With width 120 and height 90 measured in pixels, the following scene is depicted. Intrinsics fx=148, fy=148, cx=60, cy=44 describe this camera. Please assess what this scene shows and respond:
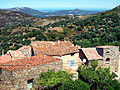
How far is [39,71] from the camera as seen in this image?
1463 cm

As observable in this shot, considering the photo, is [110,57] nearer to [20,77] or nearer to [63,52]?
[63,52]

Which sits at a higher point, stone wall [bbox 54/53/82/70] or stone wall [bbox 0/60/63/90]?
stone wall [bbox 0/60/63/90]

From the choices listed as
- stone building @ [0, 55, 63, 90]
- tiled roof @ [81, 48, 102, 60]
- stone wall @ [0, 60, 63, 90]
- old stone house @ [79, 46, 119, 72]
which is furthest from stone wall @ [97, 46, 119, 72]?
stone wall @ [0, 60, 63, 90]

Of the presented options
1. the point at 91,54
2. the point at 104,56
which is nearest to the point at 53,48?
the point at 91,54

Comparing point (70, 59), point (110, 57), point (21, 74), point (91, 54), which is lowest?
point (110, 57)

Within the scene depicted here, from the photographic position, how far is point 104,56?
82.3 ft

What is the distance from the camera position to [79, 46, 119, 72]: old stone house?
982 inches

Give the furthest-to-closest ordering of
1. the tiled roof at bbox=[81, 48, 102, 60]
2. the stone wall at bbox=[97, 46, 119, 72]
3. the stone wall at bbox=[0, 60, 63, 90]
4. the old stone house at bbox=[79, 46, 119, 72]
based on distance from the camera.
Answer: the stone wall at bbox=[97, 46, 119, 72], the old stone house at bbox=[79, 46, 119, 72], the tiled roof at bbox=[81, 48, 102, 60], the stone wall at bbox=[0, 60, 63, 90]

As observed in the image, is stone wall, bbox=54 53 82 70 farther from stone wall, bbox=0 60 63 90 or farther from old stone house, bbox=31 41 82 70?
stone wall, bbox=0 60 63 90

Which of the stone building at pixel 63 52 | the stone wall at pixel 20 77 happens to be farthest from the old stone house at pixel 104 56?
the stone wall at pixel 20 77

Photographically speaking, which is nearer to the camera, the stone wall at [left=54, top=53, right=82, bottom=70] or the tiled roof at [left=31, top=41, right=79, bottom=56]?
the tiled roof at [left=31, top=41, right=79, bottom=56]

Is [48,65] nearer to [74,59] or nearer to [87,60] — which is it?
[74,59]

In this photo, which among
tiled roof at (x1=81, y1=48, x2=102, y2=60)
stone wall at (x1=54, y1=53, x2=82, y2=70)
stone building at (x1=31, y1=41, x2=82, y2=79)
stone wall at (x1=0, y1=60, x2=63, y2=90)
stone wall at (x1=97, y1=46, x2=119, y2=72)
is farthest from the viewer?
stone wall at (x1=97, y1=46, x2=119, y2=72)

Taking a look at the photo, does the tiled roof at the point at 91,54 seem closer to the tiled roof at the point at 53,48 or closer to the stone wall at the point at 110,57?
the stone wall at the point at 110,57
